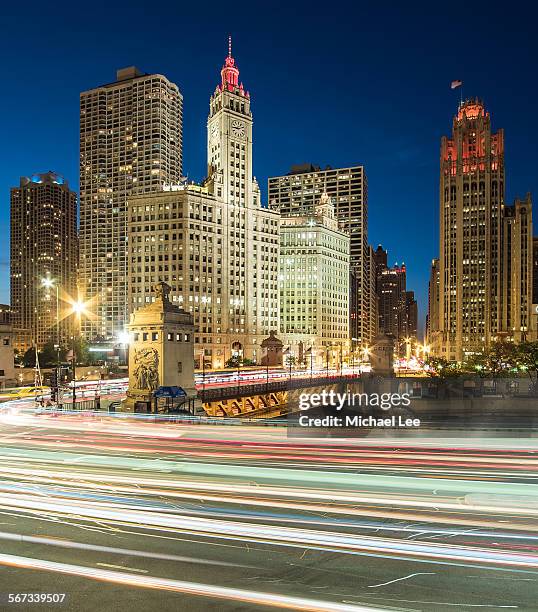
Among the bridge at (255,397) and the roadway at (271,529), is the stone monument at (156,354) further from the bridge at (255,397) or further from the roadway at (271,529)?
the roadway at (271,529)

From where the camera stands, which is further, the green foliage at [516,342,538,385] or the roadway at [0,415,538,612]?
the green foliage at [516,342,538,385]

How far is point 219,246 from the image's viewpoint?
15400cm

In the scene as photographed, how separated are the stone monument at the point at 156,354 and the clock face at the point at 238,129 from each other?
114007 millimetres

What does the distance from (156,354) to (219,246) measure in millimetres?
104467

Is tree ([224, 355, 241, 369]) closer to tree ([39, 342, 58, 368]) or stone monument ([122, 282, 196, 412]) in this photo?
tree ([39, 342, 58, 368])

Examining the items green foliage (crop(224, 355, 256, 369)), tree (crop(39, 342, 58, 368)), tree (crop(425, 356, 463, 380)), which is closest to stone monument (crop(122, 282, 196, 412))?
tree (crop(425, 356, 463, 380))

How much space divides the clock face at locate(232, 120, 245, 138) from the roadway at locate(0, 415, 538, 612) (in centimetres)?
14329

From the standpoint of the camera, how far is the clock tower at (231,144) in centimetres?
15575

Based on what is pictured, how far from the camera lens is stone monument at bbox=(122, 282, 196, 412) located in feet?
168

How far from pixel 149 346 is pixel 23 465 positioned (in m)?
29.5

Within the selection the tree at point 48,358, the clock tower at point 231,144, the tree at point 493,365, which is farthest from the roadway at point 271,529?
the clock tower at point 231,144

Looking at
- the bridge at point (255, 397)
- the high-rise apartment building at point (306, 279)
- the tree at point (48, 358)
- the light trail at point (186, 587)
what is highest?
the high-rise apartment building at point (306, 279)

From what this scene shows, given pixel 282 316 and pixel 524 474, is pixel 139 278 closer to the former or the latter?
pixel 282 316

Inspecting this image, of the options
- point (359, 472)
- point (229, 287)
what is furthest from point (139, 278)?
point (359, 472)
